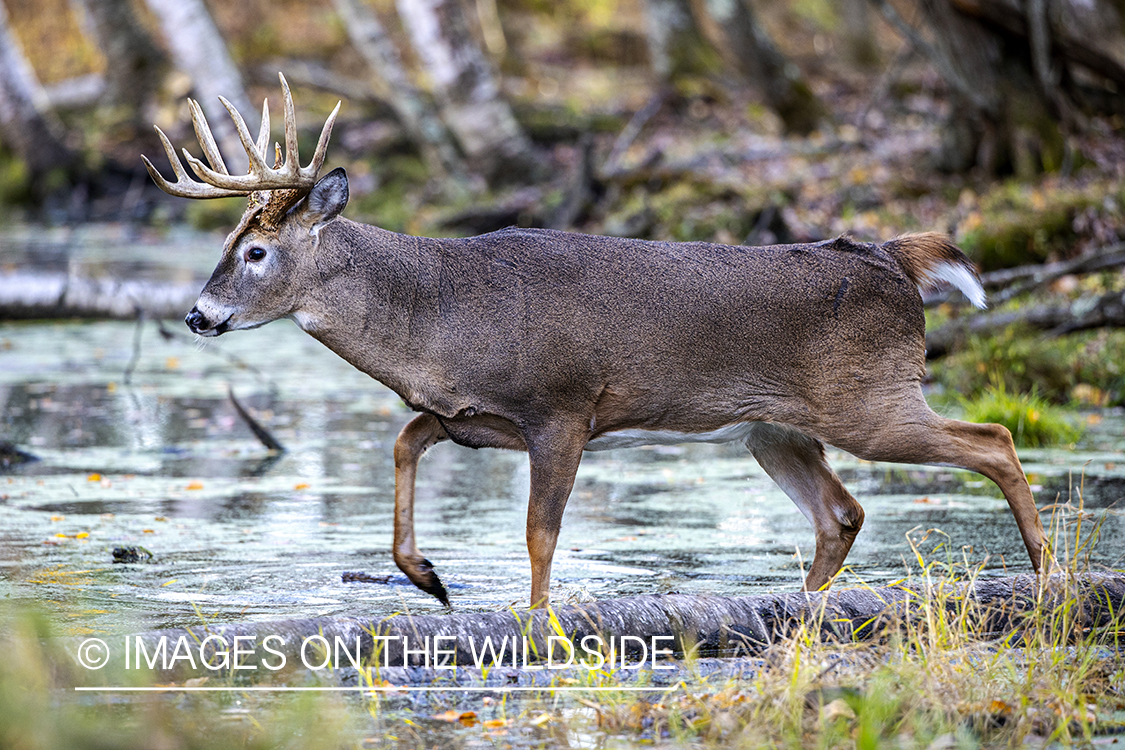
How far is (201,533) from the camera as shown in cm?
678

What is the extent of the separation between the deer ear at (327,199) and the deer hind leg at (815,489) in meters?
2.05

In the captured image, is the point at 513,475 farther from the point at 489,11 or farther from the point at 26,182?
the point at 489,11

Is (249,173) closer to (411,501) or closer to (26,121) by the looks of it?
(411,501)

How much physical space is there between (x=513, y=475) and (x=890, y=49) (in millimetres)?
31200

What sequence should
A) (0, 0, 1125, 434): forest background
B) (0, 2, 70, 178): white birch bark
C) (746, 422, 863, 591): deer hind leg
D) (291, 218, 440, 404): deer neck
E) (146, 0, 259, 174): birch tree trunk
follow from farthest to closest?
(0, 2, 70, 178): white birch bark → (146, 0, 259, 174): birch tree trunk → (0, 0, 1125, 434): forest background → (746, 422, 863, 591): deer hind leg → (291, 218, 440, 404): deer neck

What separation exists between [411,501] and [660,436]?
110cm

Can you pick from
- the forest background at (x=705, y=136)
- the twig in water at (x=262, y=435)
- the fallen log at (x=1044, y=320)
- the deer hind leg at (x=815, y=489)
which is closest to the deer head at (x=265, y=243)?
the deer hind leg at (x=815, y=489)

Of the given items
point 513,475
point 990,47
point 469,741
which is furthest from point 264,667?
point 990,47

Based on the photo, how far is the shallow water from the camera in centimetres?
577

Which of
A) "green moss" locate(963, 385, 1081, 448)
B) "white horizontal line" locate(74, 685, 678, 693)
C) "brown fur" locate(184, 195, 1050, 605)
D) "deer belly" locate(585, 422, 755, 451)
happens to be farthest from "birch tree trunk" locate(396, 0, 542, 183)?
"white horizontal line" locate(74, 685, 678, 693)

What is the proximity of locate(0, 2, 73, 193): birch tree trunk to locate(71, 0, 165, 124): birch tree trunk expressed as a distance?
10.1 ft

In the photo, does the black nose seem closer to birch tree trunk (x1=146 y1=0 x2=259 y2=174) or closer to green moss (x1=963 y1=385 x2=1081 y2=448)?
green moss (x1=963 y1=385 x2=1081 y2=448)

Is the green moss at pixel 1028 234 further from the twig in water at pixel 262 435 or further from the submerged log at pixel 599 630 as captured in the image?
the submerged log at pixel 599 630

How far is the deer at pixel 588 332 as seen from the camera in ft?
18.5
